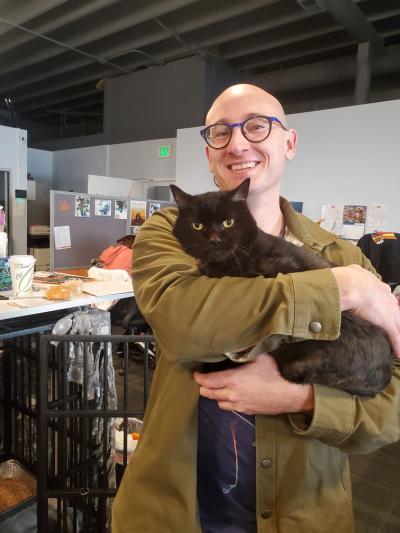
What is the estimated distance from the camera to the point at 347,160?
12.2 ft

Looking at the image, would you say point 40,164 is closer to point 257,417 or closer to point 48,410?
point 48,410

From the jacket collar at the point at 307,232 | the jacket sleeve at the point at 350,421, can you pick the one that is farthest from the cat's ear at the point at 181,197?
the jacket sleeve at the point at 350,421

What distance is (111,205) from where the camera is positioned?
325 centimetres

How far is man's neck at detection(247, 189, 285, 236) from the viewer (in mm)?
976

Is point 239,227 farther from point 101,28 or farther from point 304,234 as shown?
point 101,28

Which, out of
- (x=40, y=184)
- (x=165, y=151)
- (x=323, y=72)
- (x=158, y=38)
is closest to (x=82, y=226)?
(x=165, y=151)

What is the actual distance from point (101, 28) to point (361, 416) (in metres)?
5.08

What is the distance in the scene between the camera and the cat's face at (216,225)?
0.86 meters

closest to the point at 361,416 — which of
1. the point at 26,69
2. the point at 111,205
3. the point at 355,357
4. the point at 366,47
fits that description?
the point at 355,357

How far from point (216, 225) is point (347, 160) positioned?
3.28 meters

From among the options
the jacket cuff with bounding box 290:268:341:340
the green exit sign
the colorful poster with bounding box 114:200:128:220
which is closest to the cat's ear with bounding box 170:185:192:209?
the jacket cuff with bounding box 290:268:341:340

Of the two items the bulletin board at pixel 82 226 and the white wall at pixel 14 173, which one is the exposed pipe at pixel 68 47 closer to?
the white wall at pixel 14 173

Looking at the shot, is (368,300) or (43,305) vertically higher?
(368,300)

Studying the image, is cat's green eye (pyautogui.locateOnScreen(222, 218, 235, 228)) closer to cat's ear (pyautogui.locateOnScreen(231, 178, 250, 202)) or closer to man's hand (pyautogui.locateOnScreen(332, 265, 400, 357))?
cat's ear (pyautogui.locateOnScreen(231, 178, 250, 202))
